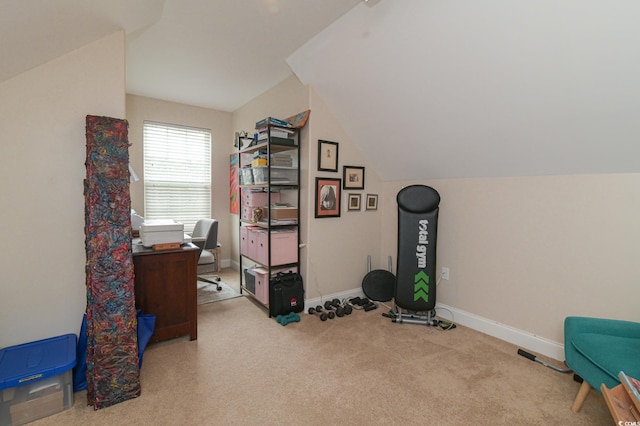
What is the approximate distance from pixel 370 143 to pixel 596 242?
2.12 m

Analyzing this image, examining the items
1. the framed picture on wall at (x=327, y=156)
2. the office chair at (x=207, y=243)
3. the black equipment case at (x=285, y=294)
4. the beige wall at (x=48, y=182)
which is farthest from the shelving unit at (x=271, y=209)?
the beige wall at (x=48, y=182)

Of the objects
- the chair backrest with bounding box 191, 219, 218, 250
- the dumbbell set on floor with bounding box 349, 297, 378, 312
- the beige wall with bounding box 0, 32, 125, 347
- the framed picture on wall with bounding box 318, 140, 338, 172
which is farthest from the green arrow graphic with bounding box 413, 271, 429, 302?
the beige wall with bounding box 0, 32, 125, 347

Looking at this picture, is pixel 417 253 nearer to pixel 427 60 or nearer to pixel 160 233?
pixel 427 60

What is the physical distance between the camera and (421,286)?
2.90 metres

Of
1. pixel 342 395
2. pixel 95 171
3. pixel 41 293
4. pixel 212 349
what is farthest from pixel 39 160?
pixel 342 395

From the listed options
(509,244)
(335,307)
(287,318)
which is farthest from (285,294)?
(509,244)

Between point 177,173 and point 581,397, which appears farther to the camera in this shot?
point 177,173

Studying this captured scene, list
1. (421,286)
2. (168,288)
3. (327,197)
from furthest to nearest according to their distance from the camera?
(327,197) → (421,286) → (168,288)

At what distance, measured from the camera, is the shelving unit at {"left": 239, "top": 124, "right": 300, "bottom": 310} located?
10.1 feet

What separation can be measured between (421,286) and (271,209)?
68.0 inches

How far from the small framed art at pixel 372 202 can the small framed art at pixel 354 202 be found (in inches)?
5.8

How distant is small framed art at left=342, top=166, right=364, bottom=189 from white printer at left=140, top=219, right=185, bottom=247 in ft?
5.95

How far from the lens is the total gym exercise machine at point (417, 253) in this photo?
2.88 m

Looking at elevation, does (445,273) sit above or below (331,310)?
above
